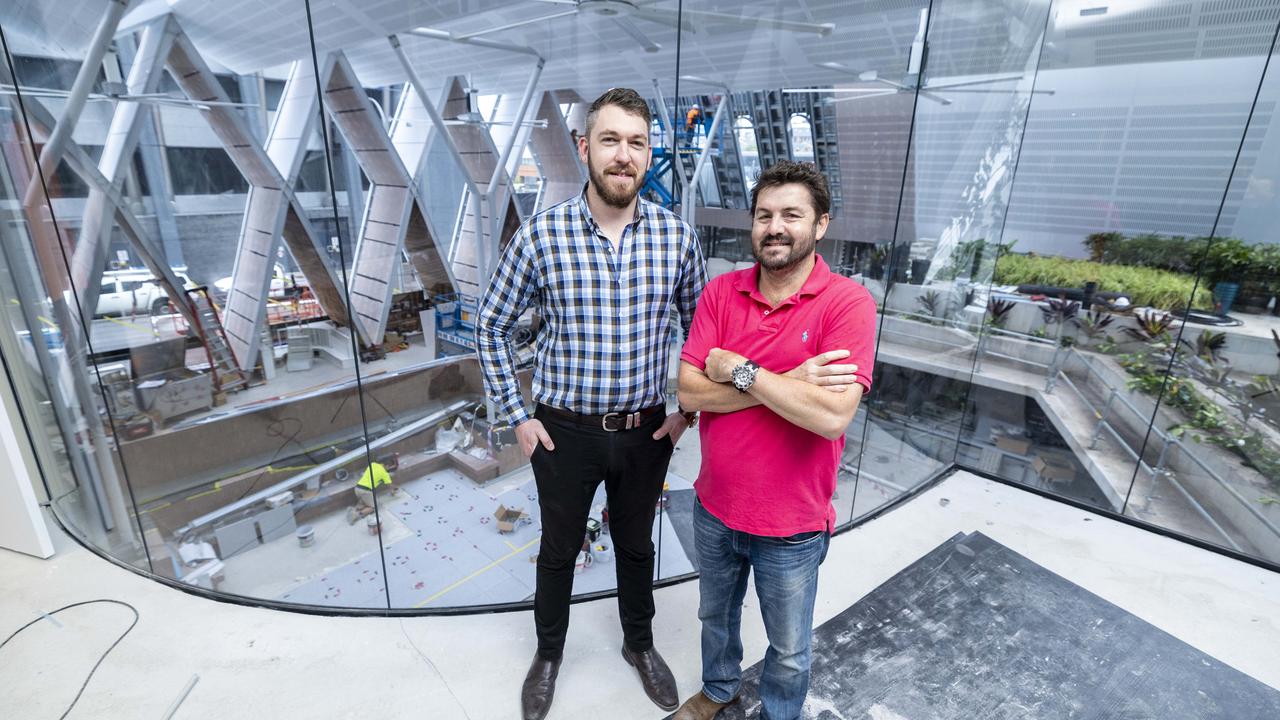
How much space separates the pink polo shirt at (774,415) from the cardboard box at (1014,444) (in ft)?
9.31

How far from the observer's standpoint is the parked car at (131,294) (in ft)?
12.3

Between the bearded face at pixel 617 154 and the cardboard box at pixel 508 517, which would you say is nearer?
the bearded face at pixel 617 154

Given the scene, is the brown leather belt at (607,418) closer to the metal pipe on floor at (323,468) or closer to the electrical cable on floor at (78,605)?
the electrical cable on floor at (78,605)

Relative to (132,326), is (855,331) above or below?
above

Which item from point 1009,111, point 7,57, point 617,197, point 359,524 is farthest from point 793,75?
point 359,524

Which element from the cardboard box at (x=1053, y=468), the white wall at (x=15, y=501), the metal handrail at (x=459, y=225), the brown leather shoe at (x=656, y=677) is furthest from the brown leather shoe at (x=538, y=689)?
the cardboard box at (x=1053, y=468)

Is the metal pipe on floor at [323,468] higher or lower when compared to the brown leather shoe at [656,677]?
lower

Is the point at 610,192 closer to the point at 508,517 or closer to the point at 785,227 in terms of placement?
the point at 785,227

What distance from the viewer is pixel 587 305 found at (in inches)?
45.1

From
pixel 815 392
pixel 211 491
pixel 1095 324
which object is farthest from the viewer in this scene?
pixel 211 491

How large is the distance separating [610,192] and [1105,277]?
4.81 metres

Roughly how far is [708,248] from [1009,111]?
208 centimetres

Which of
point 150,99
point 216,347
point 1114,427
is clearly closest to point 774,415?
point 1114,427

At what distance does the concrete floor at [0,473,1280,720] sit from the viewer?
133 centimetres
